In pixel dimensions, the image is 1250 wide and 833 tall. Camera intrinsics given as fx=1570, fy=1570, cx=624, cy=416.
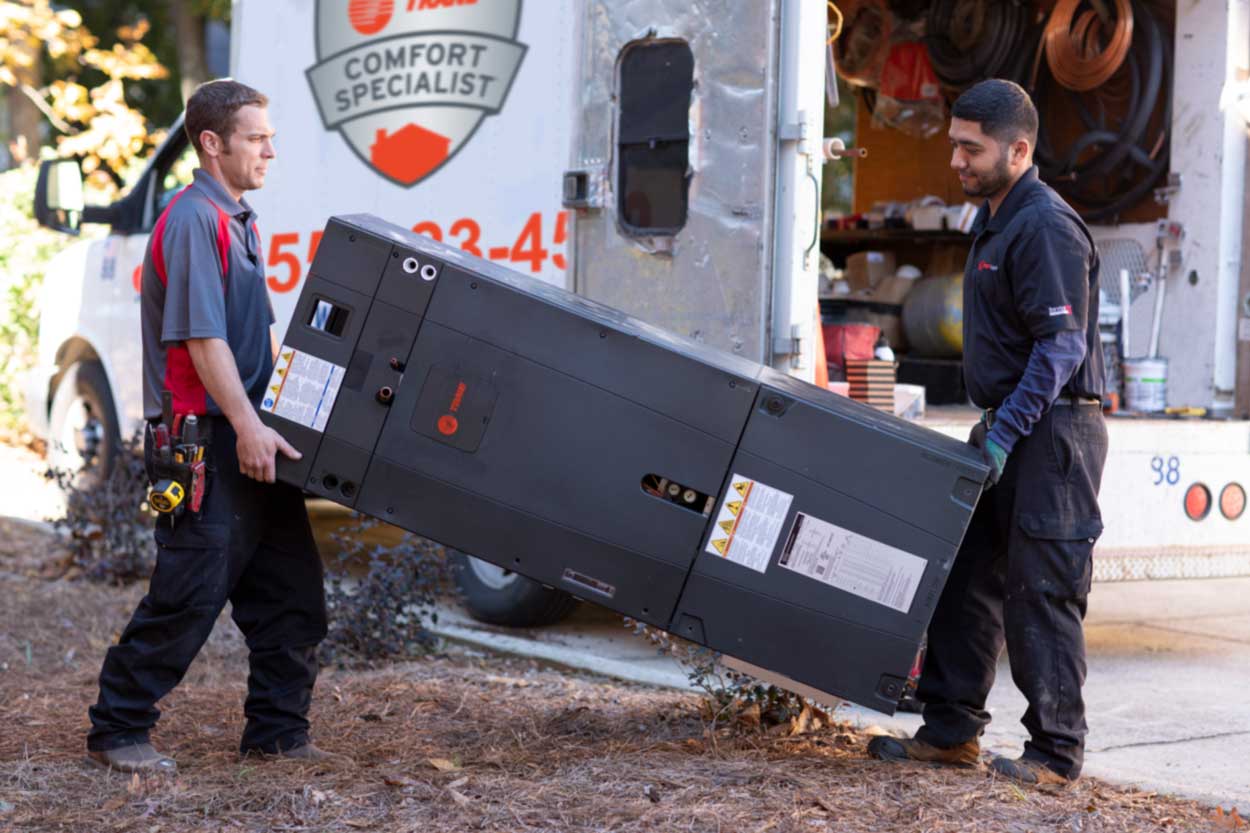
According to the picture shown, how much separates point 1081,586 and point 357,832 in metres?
1.97

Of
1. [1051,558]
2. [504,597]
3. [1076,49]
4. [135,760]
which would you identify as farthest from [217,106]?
[1076,49]

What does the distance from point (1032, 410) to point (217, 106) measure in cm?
226

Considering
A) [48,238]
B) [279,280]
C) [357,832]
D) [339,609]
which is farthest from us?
[48,238]

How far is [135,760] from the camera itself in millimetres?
4133

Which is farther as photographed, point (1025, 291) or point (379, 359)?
point (1025, 291)

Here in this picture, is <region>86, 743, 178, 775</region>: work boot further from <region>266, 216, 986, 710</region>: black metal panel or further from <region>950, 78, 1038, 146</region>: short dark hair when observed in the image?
<region>950, 78, 1038, 146</region>: short dark hair

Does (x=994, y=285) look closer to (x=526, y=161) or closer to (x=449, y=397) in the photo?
(x=449, y=397)

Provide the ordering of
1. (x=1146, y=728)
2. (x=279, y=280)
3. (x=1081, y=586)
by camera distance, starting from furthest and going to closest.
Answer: (x=279, y=280)
(x=1146, y=728)
(x=1081, y=586)

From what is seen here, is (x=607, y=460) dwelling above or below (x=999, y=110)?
below

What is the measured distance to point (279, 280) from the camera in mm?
6973

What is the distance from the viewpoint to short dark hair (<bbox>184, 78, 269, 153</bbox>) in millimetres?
4105

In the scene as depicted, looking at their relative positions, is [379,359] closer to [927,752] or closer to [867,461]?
[867,461]

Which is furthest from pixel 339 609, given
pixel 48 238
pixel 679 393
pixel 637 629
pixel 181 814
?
pixel 48 238

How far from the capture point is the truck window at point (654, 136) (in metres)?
5.45
